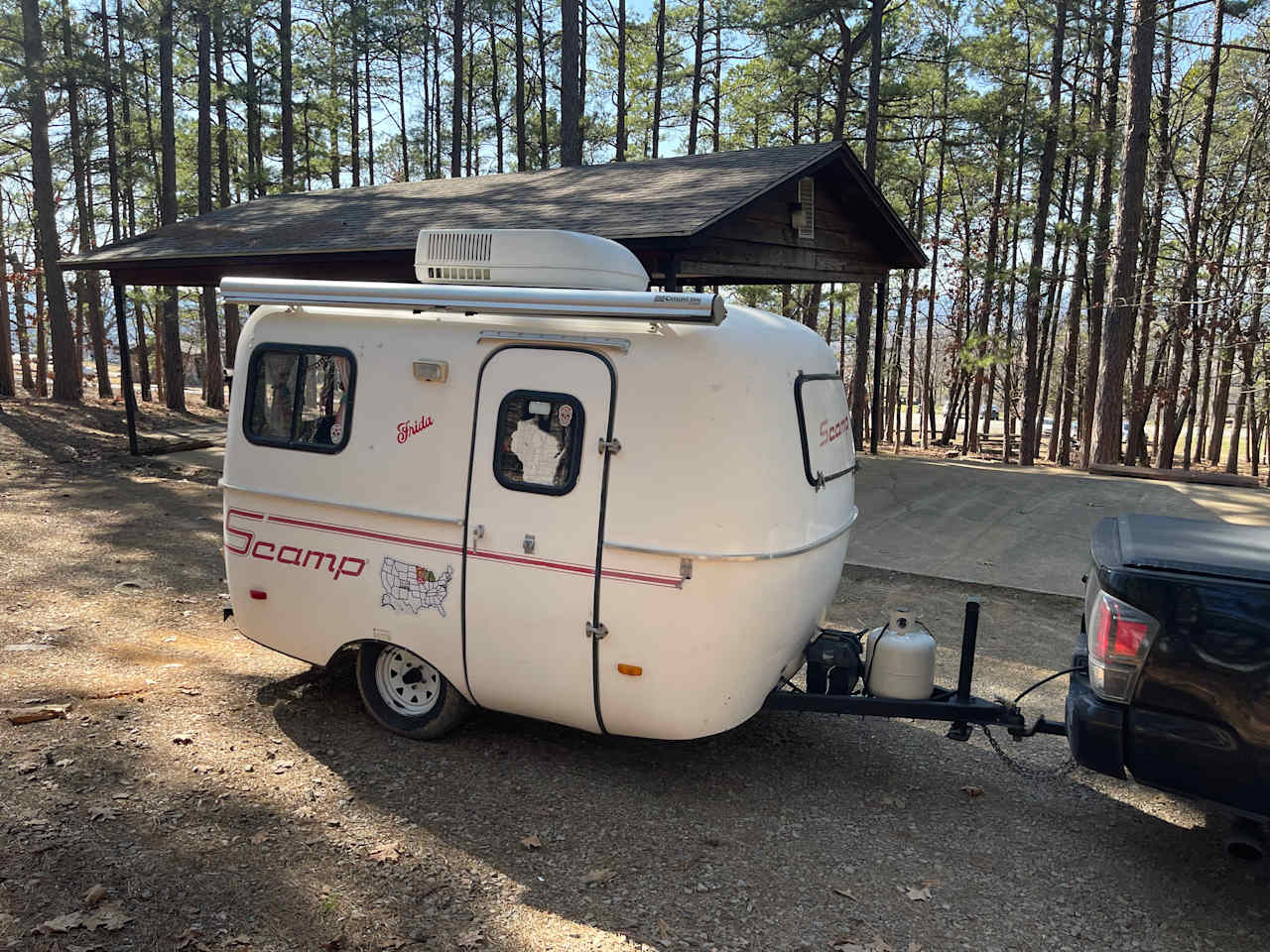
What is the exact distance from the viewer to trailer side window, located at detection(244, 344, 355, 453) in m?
4.84

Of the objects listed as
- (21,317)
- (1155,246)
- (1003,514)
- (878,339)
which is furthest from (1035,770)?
(21,317)

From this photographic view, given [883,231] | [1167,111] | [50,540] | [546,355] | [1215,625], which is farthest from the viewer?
[1167,111]

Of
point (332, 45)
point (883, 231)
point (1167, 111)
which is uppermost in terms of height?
point (332, 45)

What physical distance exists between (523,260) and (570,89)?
14624 mm

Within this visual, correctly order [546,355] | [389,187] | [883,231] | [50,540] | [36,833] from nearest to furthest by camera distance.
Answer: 1. [36,833]
2. [546,355]
3. [50,540]
4. [883,231]
5. [389,187]

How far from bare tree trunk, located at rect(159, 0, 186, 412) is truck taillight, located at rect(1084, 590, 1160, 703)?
1957 cm

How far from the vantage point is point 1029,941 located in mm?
3480

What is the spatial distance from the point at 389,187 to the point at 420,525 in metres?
11.1

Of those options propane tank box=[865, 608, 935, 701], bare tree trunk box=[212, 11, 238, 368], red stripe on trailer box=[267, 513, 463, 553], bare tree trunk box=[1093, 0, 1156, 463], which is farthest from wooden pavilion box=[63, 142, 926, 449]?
bare tree trunk box=[212, 11, 238, 368]

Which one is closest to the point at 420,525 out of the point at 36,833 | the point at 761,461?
the point at 761,461

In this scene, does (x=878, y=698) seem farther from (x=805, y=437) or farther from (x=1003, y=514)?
(x=1003, y=514)

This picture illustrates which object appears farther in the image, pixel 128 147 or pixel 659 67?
pixel 659 67

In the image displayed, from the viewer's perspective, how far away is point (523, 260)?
193 inches

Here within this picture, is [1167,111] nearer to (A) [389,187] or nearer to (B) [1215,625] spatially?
(A) [389,187]
